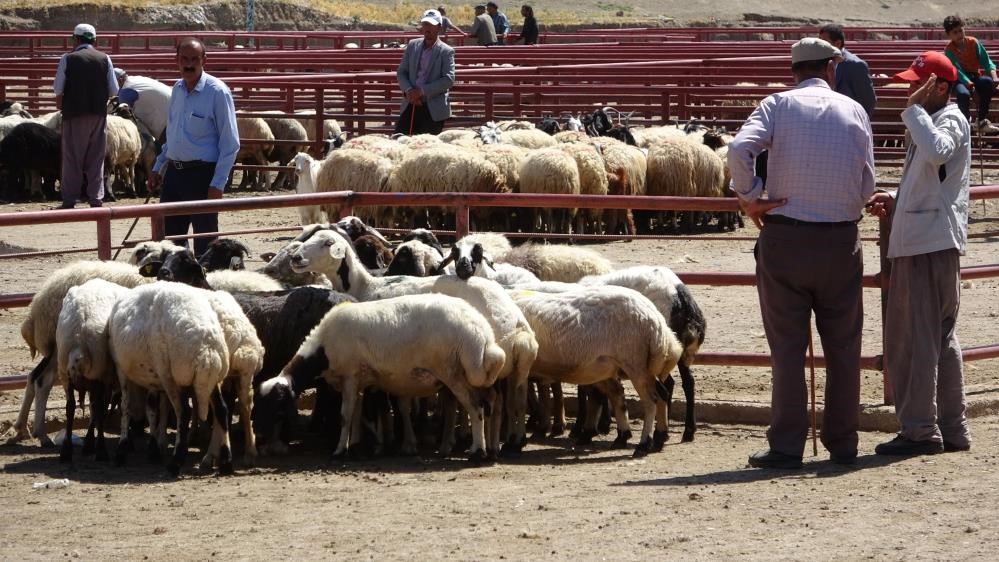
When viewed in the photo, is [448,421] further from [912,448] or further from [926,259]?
[926,259]

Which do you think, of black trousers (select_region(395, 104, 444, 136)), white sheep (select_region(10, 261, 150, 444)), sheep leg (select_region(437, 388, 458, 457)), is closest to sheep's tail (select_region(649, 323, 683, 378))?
sheep leg (select_region(437, 388, 458, 457))

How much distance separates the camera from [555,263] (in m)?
8.80

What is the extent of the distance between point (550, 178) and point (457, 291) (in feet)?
25.3

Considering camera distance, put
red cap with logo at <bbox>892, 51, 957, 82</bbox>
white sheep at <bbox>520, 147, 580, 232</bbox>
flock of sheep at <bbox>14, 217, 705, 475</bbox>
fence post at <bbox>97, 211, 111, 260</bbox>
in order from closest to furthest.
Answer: red cap with logo at <bbox>892, 51, 957, 82</bbox> < flock of sheep at <bbox>14, 217, 705, 475</bbox> < fence post at <bbox>97, 211, 111, 260</bbox> < white sheep at <bbox>520, 147, 580, 232</bbox>

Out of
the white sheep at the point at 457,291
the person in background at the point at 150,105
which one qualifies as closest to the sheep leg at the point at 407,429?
→ the white sheep at the point at 457,291

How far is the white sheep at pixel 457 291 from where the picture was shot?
7.11m

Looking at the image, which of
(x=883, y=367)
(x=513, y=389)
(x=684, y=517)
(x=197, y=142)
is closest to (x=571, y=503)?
(x=684, y=517)

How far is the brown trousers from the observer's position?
6.25 m

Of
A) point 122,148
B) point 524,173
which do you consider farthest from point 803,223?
point 122,148

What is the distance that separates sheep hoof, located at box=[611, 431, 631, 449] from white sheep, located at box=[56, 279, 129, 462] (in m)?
2.56

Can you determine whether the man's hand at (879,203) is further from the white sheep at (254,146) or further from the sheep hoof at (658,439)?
the white sheep at (254,146)

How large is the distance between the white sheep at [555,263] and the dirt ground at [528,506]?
1.39 metres

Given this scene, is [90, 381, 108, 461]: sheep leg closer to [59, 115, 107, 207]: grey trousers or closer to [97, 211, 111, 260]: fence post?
[97, 211, 111, 260]: fence post

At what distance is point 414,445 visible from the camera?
23.9 ft
